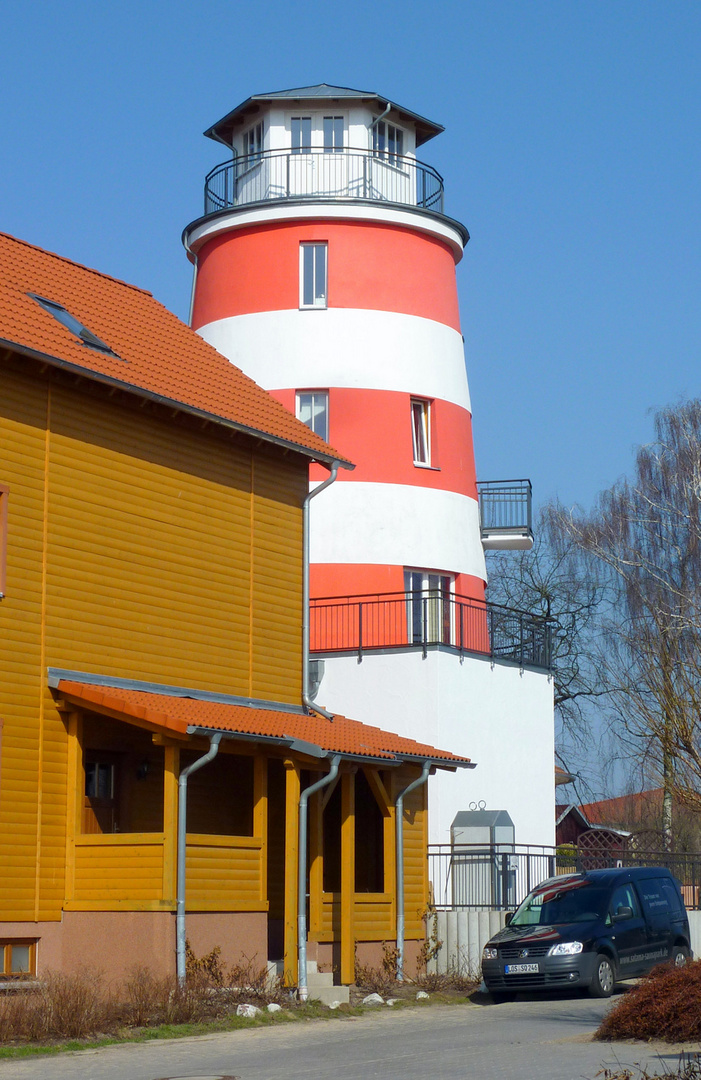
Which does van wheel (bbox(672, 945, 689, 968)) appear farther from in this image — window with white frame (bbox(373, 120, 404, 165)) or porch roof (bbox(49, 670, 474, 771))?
window with white frame (bbox(373, 120, 404, 165))

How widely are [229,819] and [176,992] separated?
16.0 feet

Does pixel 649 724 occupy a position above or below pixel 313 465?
below

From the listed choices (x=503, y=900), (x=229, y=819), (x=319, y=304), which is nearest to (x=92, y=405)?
(x=229, y=819)

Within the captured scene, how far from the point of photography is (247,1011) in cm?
1577

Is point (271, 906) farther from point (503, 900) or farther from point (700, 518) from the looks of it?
point (700, 518)

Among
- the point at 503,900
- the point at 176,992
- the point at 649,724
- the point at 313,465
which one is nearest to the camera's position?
the point at 176,992

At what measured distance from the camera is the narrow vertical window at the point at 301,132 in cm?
3031

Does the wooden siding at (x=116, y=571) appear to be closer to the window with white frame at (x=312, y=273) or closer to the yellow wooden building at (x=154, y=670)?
the yellow wooden building at (x=154, y=670)

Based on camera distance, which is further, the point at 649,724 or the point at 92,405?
the point at 649,724

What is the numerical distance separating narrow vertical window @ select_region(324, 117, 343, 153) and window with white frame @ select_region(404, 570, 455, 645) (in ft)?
28.9

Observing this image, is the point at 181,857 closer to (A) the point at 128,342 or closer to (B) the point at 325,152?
(A) the point at 128,342

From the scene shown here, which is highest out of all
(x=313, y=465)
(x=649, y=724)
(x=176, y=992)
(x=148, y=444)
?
(x=313, y=465)

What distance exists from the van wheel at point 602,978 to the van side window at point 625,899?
2.51 feet

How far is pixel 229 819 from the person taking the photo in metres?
20.2
